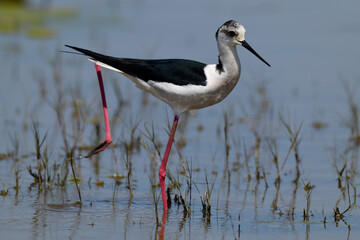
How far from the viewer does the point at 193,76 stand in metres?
5.58

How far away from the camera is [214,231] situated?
4984 millimetres

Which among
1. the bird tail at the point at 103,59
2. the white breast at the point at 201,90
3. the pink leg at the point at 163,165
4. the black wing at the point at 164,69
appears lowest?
the pink leg at the point at 163,165

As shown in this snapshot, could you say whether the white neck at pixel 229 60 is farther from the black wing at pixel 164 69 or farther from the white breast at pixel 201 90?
the black wing at pixel 164 69

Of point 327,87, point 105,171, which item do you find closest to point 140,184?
point 105,171

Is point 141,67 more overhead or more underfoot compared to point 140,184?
more overhead

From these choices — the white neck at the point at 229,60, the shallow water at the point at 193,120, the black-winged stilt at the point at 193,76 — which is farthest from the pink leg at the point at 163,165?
the white neck at the point at 229,60

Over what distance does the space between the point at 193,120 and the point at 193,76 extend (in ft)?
8.56

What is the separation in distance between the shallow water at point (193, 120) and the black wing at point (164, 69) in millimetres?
362

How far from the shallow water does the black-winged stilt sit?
28cm

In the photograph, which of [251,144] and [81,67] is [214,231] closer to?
[251,144]

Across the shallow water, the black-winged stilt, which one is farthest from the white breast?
the shallow water

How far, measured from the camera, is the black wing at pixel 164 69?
5.60m

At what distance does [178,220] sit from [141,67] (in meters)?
1.24

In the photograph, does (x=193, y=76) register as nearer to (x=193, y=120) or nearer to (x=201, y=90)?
(x=201, y=90)
